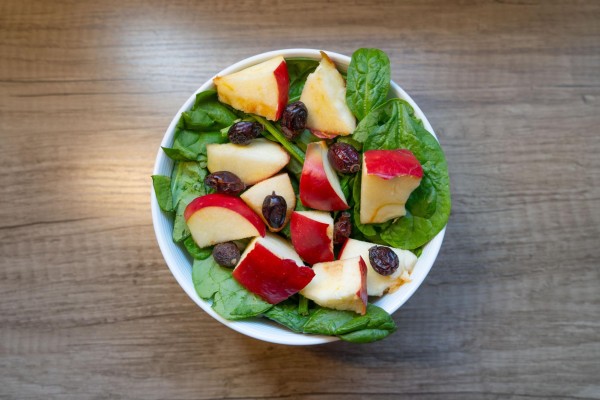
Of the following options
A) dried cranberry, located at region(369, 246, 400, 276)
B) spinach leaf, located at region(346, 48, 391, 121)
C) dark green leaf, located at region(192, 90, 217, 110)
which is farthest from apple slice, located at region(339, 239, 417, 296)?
dark green leaf, located at region(192, 90, 217, 110)

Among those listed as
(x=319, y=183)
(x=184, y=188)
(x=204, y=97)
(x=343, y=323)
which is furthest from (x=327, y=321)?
(x=204, y=97)

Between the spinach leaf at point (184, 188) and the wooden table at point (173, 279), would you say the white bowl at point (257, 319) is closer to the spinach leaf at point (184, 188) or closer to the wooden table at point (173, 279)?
the spinach leaf at point (184, 188)

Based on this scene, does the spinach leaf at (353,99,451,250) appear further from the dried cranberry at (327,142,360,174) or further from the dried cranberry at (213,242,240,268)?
the dried cranberry at (213,242,240,268)

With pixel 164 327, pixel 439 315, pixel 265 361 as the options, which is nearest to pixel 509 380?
pixel 439 315

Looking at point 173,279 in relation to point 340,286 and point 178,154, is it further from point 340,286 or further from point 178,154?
point 340,286

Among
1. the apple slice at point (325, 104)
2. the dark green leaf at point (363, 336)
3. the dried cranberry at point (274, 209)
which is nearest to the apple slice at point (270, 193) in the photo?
the dried cranberry at point (274, 209)

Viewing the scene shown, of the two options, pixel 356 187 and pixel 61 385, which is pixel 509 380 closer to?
pixel 356 187
